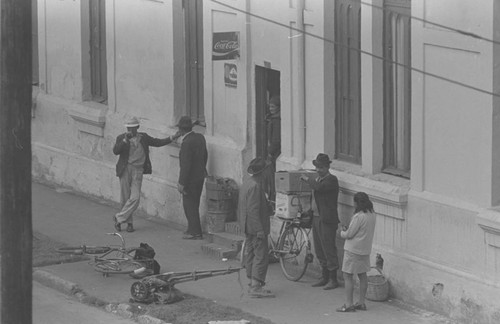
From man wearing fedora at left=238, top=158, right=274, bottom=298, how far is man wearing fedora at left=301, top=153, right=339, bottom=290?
704mm

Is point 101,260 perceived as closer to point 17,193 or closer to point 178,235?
point 178,235

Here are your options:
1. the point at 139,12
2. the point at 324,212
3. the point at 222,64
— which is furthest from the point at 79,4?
the point at 324,212

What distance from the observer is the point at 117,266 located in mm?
16266

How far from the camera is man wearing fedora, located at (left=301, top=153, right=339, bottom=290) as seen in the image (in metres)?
15.4

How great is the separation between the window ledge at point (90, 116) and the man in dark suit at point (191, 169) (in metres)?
3.25

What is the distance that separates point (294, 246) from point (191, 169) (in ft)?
8.57

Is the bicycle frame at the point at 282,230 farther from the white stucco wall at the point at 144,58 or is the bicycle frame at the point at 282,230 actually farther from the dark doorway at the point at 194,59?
the white stucco wall at the point at 144,58

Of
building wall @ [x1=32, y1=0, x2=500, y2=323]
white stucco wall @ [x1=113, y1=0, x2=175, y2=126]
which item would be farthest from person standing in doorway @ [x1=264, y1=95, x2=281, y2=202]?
white stucco wall @ [x1=113, y1=0, x2=175, y2=126]

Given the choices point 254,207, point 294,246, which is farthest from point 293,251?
point 254,207

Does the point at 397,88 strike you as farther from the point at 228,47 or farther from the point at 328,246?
the point at 228,47

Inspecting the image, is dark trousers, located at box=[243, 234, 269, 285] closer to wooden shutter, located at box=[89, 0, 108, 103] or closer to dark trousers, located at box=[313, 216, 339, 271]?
dark trousers, located at box=[313, 216, 339, 271]

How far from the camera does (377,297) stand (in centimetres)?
1499

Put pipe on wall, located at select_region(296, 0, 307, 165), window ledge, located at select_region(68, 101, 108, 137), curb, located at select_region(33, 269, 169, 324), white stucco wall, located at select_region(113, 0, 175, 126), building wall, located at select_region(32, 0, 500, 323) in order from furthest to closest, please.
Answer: window ledge, located at select_region(68, 101, 108, 137), white stucco wall, located at select_region(113, 0, 175, 126), pipe on wall, located at select_region(296, 0, 307, 165), curb, located at select_region(33, 269, 169, 324), building wall, located at select_region(32, 0, 500, 323)

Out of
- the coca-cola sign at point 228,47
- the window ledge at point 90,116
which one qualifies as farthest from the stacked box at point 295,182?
the window ledge at point 90,116
